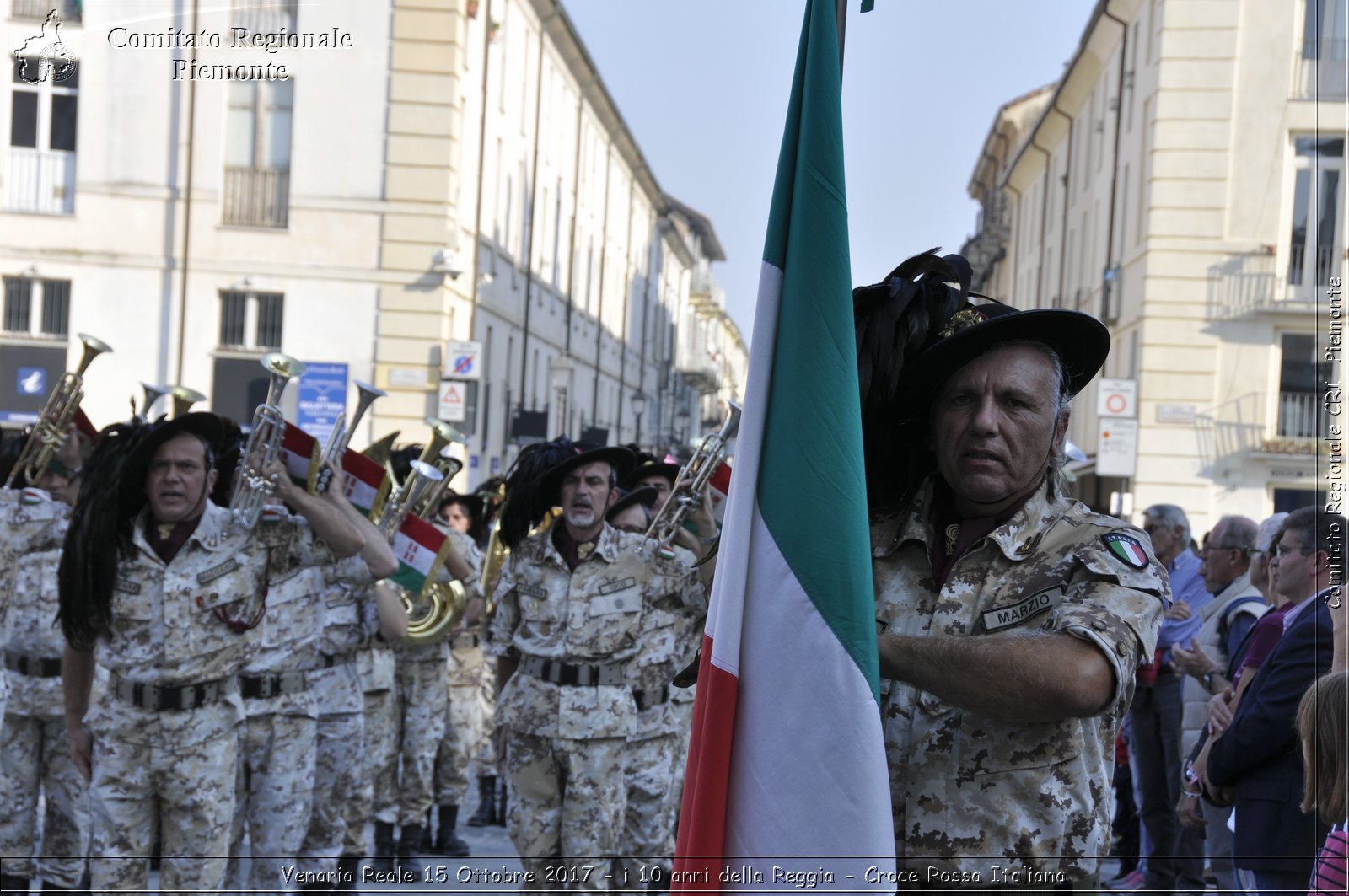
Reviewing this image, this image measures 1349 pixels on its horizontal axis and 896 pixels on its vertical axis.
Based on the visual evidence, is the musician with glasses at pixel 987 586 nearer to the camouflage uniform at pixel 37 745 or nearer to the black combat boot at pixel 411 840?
the camouflage uniform at pixel 37 745

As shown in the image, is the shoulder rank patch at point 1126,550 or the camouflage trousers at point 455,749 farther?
the camouflage trousers at point 455,749

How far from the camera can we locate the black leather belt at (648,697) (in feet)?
24.1

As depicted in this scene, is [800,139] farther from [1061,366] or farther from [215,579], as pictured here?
[215,579]

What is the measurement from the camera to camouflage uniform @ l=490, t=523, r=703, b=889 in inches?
277

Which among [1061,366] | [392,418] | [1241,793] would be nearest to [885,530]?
[1061,366]

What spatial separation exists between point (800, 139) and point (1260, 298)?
→ 24866 millimetres

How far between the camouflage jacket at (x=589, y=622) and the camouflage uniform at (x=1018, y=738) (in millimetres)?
4024

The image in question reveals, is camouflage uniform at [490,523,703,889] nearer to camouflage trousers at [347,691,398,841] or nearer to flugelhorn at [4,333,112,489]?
camouflage trousers at [347,691,398,841]

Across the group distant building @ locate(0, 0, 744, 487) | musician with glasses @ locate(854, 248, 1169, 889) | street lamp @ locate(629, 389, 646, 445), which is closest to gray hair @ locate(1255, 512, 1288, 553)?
musician with glasses @ locate(854, 248, 1169, 889)

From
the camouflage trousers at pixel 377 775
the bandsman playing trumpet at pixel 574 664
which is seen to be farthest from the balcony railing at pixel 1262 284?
the bandsman playing trumpet at pixel 574 664

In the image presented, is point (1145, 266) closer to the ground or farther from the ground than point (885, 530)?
farther from the ground

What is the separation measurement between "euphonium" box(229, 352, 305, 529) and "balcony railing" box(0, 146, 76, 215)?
18.6 metres

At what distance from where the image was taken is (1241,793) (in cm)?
554

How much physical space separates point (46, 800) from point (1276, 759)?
571 cm
